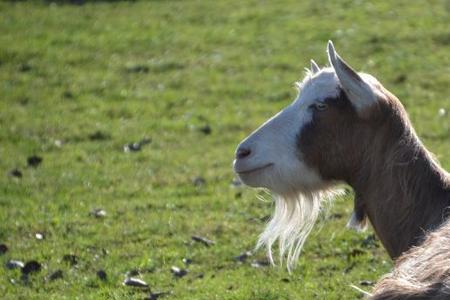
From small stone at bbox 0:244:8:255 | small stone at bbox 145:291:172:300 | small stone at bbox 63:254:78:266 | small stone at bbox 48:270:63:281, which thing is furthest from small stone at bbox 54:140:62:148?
small stone at bbox 145:291:172:300

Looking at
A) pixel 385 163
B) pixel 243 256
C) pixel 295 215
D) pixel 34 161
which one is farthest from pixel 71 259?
pixel 34 161

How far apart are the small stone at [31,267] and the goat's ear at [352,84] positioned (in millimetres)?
3608

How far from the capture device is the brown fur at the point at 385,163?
7.64 m

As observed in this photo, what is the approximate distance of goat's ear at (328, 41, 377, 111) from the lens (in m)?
7.49

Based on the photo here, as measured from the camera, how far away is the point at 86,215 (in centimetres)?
1158

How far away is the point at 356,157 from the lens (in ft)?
25.5

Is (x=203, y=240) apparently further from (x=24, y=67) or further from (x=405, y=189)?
(x=24, y=67)

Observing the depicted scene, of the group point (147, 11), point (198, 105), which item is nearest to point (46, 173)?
point (198, 105)

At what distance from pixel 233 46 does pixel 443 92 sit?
4392 mm

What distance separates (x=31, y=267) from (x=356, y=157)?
3.47 meters

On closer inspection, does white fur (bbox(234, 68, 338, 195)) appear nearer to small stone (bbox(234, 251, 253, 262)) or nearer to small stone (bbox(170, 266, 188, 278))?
small stone (bbox(170, 266, 188, 278))

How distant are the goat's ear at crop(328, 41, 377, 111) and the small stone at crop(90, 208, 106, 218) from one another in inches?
180

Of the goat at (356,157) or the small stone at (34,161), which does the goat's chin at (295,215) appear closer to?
the goat at (356,157)

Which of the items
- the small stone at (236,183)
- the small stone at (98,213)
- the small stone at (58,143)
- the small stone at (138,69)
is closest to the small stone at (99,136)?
the small stone at (58,143)
